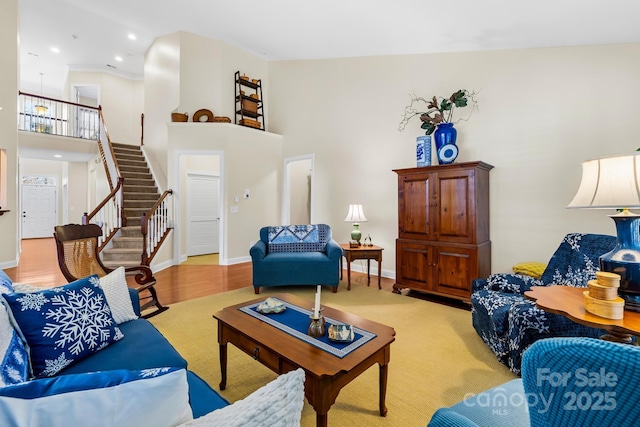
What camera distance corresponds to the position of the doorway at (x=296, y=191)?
6.37 m

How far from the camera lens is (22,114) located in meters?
6.91

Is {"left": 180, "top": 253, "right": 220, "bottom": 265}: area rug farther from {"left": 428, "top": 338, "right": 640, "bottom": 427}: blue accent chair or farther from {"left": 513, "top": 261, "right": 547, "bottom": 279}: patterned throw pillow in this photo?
{"left": 428, "top": 338, "right": 640, "bottom": 427}: blue accent chair

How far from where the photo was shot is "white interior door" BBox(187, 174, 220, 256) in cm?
671

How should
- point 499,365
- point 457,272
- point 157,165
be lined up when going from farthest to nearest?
point 157,165, point 457,272, point 499,365

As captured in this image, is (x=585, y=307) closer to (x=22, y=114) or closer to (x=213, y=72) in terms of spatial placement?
(x=213, y=72)

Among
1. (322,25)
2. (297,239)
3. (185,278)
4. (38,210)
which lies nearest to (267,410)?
(297,239)

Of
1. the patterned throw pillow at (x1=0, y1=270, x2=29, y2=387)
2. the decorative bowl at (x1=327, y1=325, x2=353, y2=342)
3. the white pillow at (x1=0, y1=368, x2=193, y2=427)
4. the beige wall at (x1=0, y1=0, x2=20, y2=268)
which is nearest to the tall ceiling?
the beige wall at (x1=0, y1=0, x2=20, y2=268)

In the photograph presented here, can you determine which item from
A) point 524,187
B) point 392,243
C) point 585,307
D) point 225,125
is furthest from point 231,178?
point 585,307

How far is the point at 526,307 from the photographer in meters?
2.13

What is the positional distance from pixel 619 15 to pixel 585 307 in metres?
2.99

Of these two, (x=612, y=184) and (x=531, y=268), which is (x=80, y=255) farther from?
(x=531, y=268)

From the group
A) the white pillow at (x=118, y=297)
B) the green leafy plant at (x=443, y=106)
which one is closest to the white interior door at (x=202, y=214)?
the green leafy plant at (x=443, y=106)

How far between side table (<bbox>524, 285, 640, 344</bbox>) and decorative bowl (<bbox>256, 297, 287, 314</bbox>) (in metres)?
1.52

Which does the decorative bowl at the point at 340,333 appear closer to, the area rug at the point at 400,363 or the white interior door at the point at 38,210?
the area rug at the point at 400,363
